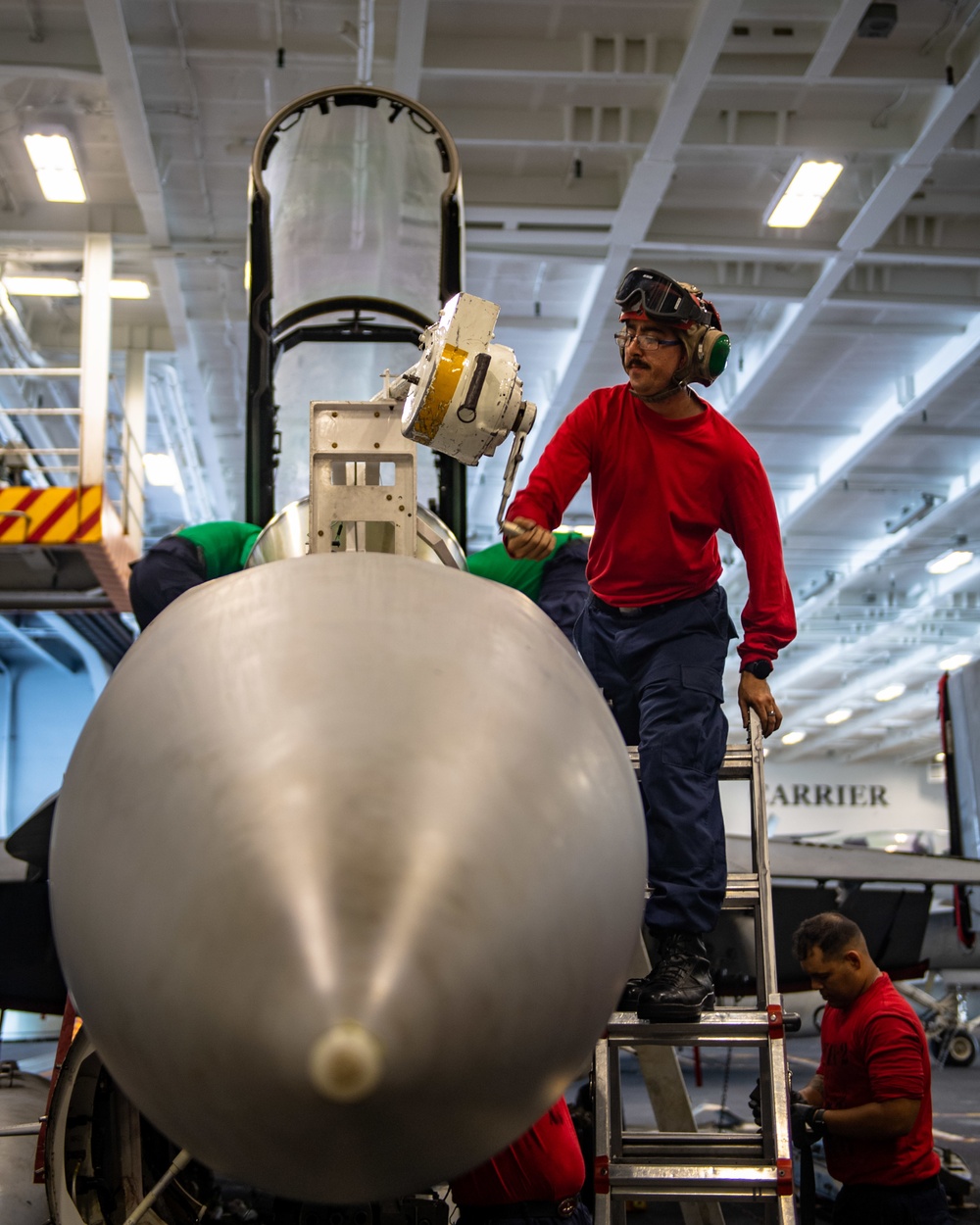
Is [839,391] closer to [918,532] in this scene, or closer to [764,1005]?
[918,532]

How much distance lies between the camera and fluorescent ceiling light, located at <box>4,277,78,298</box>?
1254cm

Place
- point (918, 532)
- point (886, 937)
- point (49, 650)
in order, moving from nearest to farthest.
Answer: point (886, 937)
point (918, 532)
point (49, 650)

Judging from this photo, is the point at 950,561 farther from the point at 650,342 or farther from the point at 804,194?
the point at 650,342

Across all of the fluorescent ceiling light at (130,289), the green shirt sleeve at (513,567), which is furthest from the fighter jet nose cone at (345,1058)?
the fluorescent ceiling light at (130,289)

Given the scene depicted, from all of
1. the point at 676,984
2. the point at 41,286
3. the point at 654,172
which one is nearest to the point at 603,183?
the point at 654,172

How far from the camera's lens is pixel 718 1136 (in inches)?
109

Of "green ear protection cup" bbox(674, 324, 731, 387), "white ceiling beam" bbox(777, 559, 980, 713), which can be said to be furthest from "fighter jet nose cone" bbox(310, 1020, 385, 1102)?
"white ceiling beam" bbox(777, 559, 980, 713)

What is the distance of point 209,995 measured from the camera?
1.31 m

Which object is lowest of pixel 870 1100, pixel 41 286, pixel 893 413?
pixel 870 1100

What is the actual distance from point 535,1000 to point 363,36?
901cm

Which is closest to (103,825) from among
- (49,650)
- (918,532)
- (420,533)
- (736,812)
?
(420,533)

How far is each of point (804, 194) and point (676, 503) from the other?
8800 mm

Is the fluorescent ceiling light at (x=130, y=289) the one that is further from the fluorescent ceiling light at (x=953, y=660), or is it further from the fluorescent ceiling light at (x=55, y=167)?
the fluorescent ceiling light at (x=953, y=660)

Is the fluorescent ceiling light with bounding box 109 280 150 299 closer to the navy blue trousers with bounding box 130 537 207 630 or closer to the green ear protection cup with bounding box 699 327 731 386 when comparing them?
the navy blue trousers with bounding box 130 537 207 630
